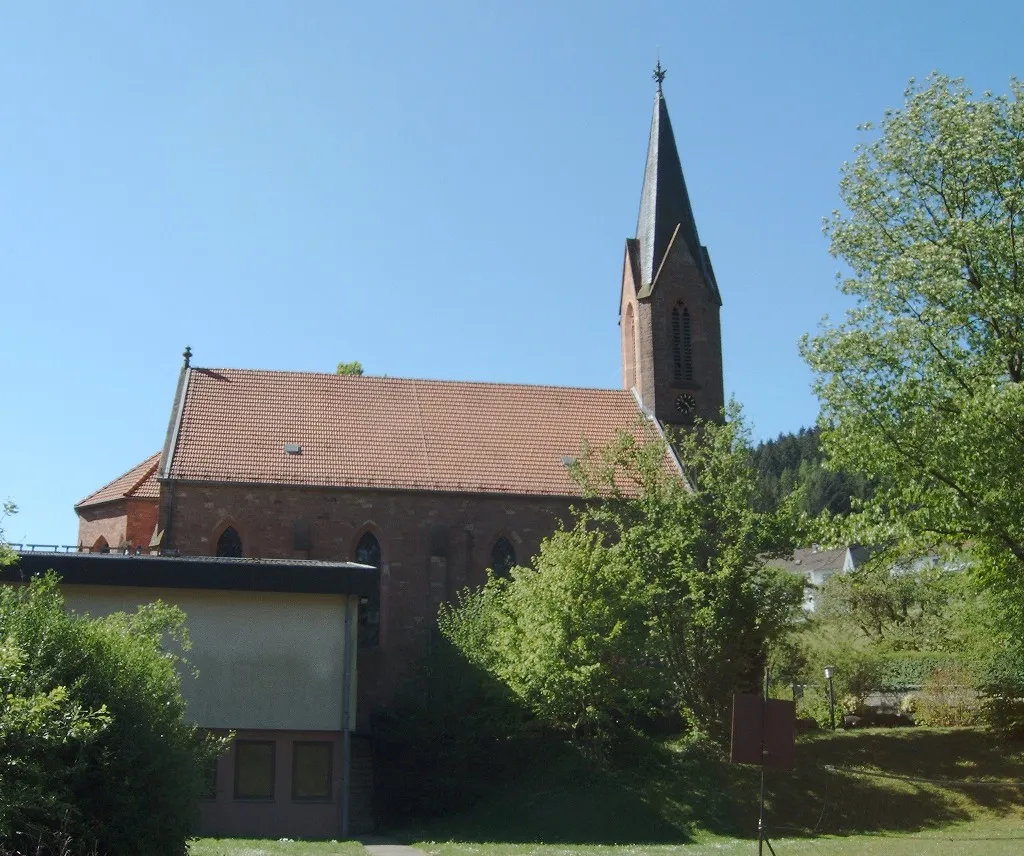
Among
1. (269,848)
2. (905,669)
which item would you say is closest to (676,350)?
(905,669)

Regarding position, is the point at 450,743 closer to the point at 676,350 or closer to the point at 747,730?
the point at 747,730

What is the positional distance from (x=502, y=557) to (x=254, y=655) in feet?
38.2

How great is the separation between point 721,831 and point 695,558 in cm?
675

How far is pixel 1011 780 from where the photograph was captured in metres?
23.3

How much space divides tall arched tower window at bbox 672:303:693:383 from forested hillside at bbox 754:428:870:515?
52135 mm

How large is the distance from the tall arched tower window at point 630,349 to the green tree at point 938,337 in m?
14.5

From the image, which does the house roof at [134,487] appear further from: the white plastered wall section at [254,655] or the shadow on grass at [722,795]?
the shadow on grass at [722,795]

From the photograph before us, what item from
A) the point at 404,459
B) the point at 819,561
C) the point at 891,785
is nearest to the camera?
the point at 891,785

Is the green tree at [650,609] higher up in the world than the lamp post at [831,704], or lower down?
higher up

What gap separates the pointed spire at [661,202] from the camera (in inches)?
1484

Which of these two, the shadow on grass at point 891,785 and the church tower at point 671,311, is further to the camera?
the church tower at point 671,311

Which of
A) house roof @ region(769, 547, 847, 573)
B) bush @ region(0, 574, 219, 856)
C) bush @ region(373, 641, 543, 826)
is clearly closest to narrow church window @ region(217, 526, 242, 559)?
bush @ region(373, 641, 543, 826)

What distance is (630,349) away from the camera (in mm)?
38625

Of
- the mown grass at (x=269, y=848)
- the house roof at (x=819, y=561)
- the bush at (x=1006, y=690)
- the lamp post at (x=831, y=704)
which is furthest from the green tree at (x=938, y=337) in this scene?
the house roof at (x=819, y=561)
